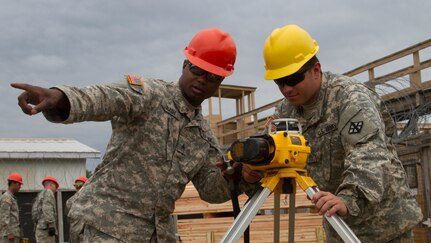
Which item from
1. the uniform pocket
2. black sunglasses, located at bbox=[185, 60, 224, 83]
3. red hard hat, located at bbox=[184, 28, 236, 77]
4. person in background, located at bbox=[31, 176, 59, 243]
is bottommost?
person in background, located at bbox=[31, 176, 59, 243]

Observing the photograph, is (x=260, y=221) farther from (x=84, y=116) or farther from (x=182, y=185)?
(x=84, y=116)

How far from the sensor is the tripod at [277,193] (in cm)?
288

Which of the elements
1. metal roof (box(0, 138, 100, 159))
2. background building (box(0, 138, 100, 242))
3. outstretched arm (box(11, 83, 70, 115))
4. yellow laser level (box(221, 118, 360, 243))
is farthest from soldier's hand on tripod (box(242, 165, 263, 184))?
metal roof (box(0, 138, 100, 159))

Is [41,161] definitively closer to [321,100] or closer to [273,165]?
[321,100]

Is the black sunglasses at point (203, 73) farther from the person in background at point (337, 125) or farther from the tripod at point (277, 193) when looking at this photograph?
the tripod at point (277, 193)

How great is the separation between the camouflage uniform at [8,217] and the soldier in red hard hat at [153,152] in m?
11.0

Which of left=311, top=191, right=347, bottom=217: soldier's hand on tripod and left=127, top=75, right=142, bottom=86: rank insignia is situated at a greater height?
left=127, top=75, right=142, bottom=86: rank insignia

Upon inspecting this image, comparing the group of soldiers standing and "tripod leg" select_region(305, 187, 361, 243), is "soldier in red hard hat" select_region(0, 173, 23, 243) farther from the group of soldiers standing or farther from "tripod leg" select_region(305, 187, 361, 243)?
"tripod leg" select_region(305, 187, 361, 243)

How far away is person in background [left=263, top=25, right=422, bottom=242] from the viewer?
339cm

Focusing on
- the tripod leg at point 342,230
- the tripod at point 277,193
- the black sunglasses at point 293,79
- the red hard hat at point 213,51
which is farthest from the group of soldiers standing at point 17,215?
the tripod leg at point 342,230

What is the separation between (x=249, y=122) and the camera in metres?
19.1

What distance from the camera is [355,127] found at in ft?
11.1

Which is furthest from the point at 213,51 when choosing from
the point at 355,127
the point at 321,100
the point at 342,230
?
the point at 342,230

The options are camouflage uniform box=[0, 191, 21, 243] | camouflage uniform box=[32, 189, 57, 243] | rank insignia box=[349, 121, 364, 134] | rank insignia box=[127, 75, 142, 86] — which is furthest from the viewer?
camouflage uniform box=[32, 189, 57, 243]
